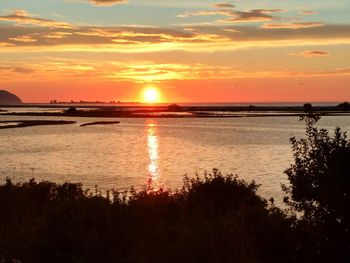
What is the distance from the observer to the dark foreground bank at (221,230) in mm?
11992

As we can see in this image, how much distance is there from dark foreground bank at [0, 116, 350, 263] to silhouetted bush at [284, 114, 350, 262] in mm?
21

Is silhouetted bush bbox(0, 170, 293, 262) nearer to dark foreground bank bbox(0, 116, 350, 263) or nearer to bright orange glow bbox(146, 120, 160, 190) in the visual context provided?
dark foreground bank bbox(0, 116, 350, 263)

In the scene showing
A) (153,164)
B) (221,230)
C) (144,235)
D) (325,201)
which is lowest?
(153,164)

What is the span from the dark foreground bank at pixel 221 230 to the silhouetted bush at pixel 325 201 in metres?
0.02

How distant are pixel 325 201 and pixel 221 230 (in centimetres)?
238

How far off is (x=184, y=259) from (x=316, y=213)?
10.2 ft

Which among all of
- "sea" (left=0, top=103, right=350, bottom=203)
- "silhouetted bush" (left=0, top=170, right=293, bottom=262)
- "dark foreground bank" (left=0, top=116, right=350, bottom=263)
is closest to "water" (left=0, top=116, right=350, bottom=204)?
"sea" (left=0, top=103, right=350, bottom=203)

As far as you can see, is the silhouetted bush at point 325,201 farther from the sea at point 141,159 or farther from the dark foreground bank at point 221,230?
the sea at point 141,159

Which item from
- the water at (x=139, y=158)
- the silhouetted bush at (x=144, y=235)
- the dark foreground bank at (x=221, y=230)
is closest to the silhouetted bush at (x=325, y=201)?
the dark foreground bank at (x=221, y=230)

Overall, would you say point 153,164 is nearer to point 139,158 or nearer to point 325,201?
point 139,158

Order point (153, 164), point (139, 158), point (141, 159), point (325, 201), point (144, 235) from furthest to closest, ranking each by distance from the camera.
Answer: point (139, 158) → point (141, 159) → point (153, 164) → point (144, 235) → point (325, 201)

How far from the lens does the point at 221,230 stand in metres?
12.6

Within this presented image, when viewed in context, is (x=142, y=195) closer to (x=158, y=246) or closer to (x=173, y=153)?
(x=158, y=246)

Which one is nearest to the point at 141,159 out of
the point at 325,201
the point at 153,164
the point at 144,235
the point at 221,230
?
the point at 153,164
